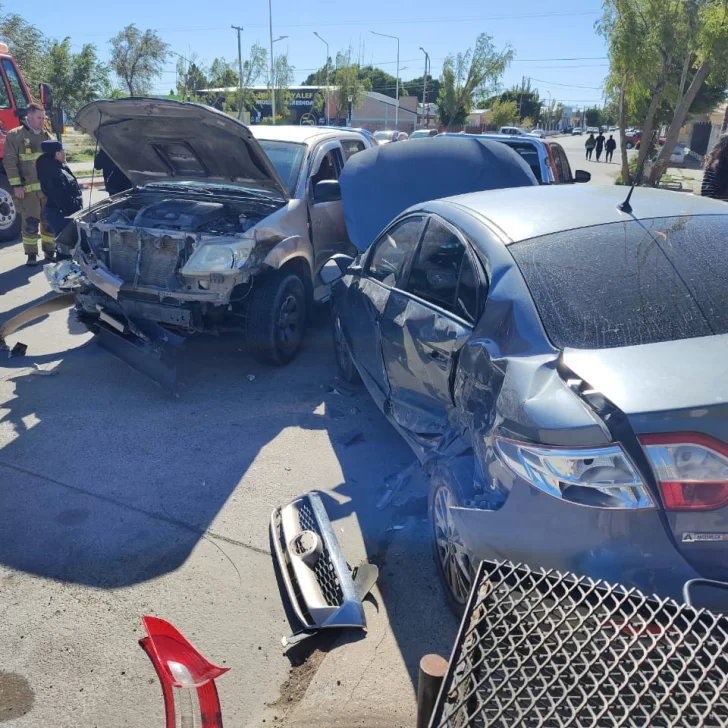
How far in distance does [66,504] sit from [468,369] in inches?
101

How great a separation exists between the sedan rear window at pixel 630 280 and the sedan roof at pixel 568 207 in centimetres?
8

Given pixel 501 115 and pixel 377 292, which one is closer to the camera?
pixel 377 292

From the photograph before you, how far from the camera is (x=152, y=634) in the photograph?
2.29m

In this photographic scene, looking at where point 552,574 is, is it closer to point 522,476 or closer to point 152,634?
point 522,476

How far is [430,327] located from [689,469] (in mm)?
1541

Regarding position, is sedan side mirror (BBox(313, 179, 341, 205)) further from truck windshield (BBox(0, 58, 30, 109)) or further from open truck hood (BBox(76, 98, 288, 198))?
truck windshield (BBox(0, 58, 30, 109))

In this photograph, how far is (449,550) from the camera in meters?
2.98

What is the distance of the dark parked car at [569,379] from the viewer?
2152 mm

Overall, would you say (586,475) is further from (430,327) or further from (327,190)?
(327,190)

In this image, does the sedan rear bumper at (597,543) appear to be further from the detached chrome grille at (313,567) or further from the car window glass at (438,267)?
the car window glass at (438,267)

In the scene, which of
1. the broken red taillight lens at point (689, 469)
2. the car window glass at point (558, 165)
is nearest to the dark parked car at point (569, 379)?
the broken red taillight lens at point (689, 469)

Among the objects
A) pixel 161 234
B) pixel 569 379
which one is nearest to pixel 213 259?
pixel 161 234

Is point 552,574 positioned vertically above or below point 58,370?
above

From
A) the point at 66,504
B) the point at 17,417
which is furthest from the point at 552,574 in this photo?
the point at 17,417
